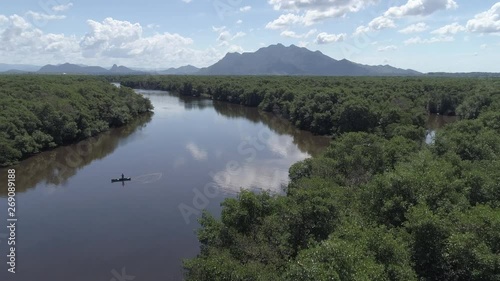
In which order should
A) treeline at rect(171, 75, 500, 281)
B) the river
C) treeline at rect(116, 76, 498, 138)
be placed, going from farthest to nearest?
treeline at rect(116, 76, 498, 138) → the river → treeline at rect(171, 75, 500, 281)

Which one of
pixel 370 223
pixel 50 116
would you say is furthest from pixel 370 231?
pixel 50 116

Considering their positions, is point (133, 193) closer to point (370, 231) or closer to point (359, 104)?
point (370, 231)

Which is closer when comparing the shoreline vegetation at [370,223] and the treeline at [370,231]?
the treeline at [370,231]

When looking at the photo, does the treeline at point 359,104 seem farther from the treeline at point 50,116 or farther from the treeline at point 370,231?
the treeline at point 50,116

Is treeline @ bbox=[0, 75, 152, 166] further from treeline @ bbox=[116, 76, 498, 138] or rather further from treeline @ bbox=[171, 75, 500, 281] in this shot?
treeline @ bbox=[171, 75, 500, 281]

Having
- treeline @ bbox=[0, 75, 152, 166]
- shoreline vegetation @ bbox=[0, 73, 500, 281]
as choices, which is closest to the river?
treeline @ bbox=[0, 75, 152, 166]

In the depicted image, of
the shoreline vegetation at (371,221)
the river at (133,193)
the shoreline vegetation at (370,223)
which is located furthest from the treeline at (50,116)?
the shoreline vegetation at (371,221)
